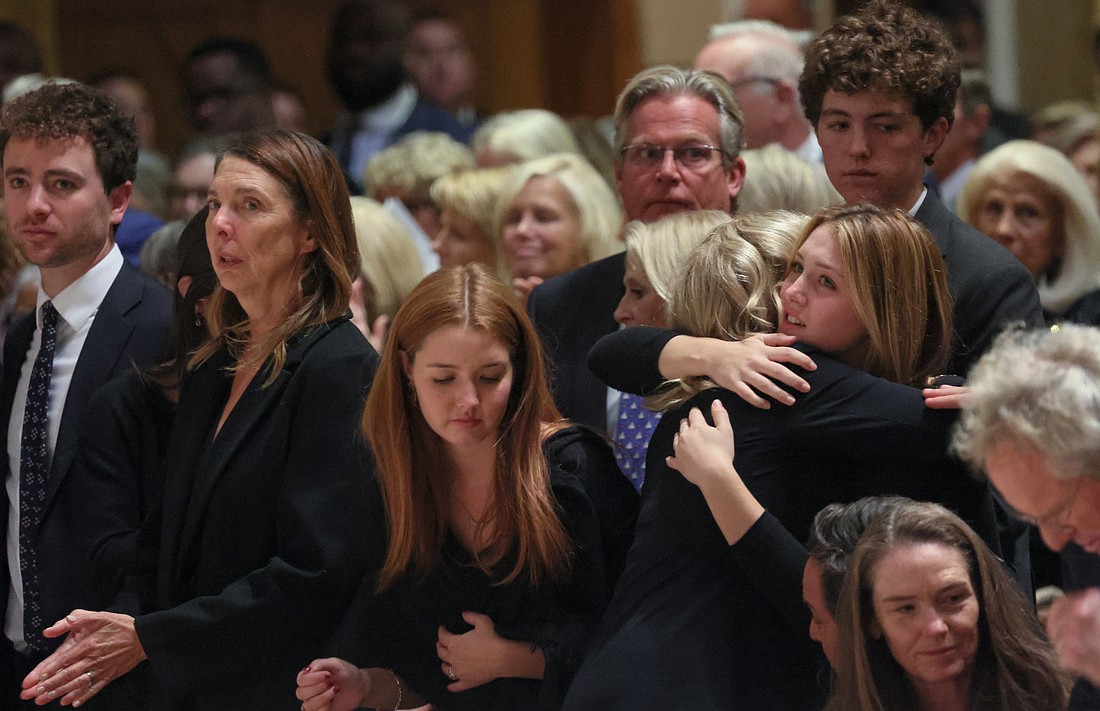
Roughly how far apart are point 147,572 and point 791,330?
1515 millimetres

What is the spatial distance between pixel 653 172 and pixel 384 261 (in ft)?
3.49

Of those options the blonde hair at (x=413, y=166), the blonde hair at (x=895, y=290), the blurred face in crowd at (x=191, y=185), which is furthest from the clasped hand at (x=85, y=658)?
the blonde hair at (x=413, y=166)

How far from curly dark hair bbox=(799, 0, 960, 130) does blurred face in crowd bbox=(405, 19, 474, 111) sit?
4.49 m

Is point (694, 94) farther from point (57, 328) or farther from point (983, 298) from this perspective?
point (57, 328)

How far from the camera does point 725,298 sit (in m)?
3.22

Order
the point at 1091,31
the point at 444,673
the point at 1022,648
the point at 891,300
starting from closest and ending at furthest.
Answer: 1. the point at 1022,648
2. the point at 891,300
3. the point at 444,673
4. the point at 1091,31

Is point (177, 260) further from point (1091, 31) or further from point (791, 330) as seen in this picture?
point (1091, 31)

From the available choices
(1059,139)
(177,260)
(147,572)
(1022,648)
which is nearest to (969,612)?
(1022,648)

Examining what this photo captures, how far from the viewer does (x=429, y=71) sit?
8023mm

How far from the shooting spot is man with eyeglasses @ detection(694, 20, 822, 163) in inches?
214

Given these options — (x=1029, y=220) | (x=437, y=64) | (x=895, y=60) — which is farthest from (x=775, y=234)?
(x=437, y=64)

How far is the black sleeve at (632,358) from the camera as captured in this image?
3.22 meters

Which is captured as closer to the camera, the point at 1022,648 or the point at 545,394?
the point at 1022,648

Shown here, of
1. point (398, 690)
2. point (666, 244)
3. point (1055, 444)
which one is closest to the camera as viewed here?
point (1055, 444)
